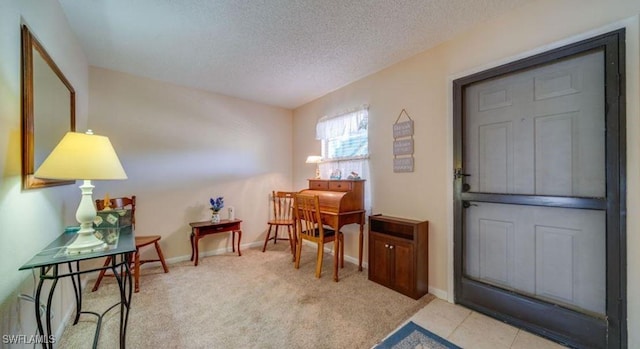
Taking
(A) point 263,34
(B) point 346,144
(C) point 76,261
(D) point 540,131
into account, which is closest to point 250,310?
(C) point 76,261

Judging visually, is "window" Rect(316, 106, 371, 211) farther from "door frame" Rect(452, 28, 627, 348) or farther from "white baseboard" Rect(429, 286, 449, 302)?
"door frame" Rect(452, 28, 627, 348)

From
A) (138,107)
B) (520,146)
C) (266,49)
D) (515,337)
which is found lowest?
(515,337)

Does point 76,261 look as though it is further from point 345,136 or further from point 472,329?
point 345,136

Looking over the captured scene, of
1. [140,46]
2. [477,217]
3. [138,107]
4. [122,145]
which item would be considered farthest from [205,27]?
[477,217]

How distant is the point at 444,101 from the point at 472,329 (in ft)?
6.40

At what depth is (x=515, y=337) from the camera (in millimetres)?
1759

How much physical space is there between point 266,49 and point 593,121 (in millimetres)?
2674

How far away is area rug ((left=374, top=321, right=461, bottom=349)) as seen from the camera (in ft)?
5.46

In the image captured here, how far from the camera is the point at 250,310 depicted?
2111 millimetres

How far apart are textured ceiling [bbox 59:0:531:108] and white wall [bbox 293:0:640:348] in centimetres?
16

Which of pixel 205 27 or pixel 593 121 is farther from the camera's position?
pixel 205 27

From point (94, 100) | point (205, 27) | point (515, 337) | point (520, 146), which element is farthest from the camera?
point (94, 100)

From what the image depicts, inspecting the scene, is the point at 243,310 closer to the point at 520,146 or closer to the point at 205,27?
the point at 205,27

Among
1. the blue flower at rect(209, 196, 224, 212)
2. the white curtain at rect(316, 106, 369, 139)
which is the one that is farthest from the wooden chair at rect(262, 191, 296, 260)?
the white curtain at rect(316, 106, 369, 139)
